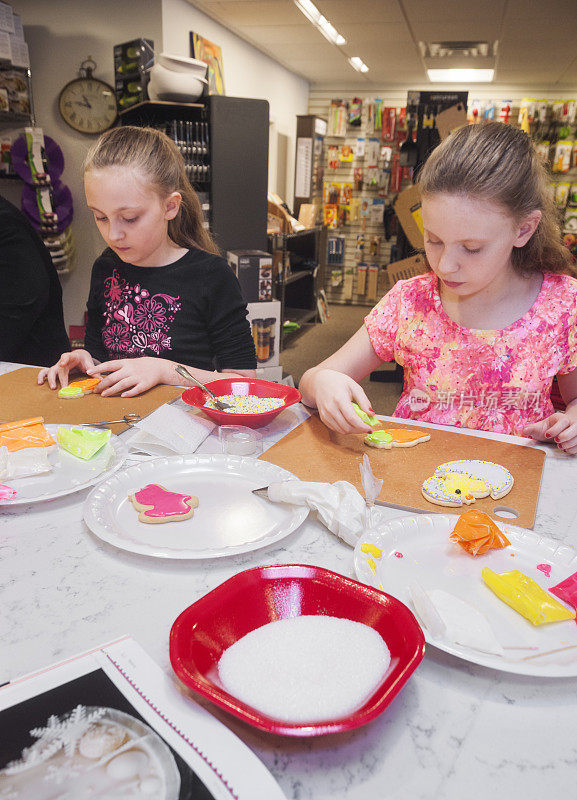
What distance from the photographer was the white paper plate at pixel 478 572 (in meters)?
0.58

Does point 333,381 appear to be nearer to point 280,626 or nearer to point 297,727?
point 280,626

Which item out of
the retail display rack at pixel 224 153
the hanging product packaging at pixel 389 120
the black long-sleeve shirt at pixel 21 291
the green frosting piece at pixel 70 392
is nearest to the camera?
the green frosting piece at pixel 70 392

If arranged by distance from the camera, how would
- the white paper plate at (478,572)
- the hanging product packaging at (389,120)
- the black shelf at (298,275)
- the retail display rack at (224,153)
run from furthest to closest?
the hanging product packaging at (389,120) → the black shelf at (298,275) → the retail display rack at (224,153) → the white paper plate at (478,572)

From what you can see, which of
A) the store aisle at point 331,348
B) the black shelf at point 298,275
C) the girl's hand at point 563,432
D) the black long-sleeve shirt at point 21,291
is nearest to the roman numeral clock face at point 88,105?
the black shelf at point 298,275

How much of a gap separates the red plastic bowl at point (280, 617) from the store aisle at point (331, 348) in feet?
11.1

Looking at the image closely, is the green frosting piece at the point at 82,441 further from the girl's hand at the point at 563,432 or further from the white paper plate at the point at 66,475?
the girl's hand at the point at 563,432

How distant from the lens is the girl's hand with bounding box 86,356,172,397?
1413 millimetres

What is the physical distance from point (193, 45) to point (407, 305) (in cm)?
401

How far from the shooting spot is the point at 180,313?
5.89 ft

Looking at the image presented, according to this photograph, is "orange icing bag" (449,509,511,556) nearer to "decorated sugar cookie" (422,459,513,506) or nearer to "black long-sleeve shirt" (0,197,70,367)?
"decorated sugar cookie" (422,459,513,506)

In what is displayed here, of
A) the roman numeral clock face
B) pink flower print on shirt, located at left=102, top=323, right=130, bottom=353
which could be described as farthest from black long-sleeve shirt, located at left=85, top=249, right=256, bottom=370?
the roman numeral clock face

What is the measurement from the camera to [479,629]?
2.01 feet

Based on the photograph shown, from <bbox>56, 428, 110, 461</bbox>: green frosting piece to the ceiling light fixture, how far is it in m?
4.36

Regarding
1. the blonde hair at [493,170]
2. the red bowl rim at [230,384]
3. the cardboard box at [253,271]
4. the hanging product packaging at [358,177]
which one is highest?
the hanging product packaging at [358,177]
